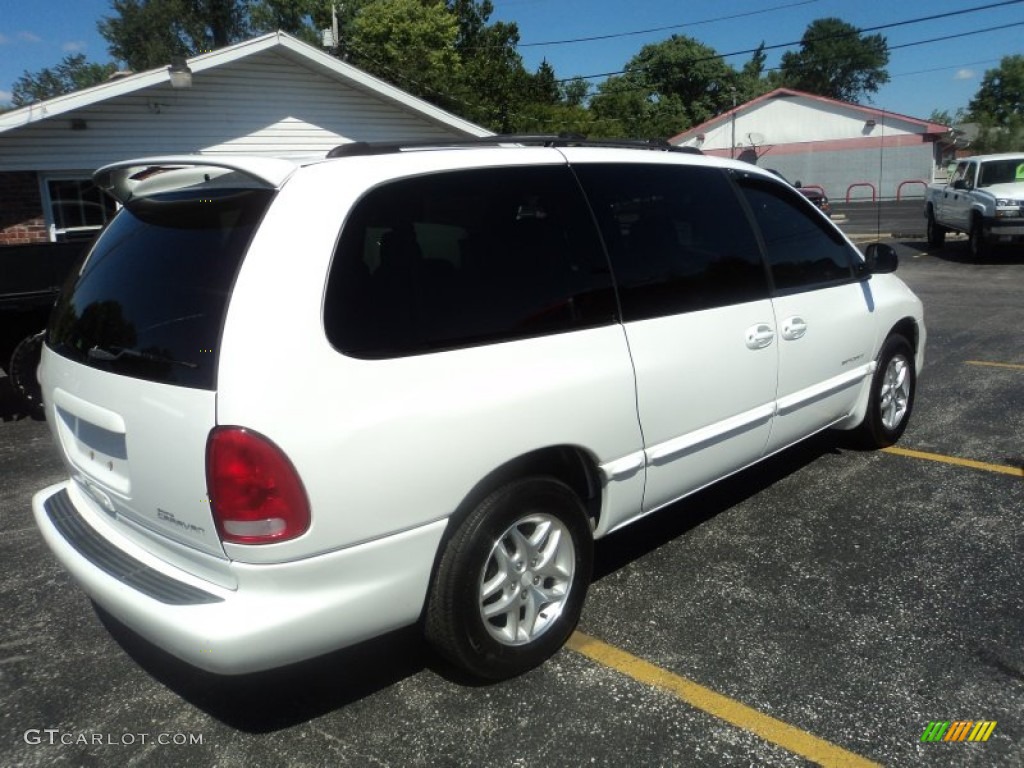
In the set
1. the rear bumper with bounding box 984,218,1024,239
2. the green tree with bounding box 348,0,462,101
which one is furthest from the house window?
the green tree with bounding box 348,0,462,101

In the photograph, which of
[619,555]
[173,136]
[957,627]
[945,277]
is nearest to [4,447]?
[619,555]

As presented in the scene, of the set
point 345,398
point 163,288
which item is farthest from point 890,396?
point 163,288

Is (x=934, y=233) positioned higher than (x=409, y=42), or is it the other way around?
(x=409, y=42)

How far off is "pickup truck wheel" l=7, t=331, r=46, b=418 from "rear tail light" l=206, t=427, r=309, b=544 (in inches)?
211

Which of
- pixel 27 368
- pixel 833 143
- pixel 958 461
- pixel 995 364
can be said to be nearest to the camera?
pixel 958 461

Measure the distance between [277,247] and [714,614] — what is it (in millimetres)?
2193

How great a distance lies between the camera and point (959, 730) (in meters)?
2.63

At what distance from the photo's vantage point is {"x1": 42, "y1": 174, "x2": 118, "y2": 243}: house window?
1272cm

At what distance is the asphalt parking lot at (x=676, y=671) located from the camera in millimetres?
2643

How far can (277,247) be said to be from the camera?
2385mm

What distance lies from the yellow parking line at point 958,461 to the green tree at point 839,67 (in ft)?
350

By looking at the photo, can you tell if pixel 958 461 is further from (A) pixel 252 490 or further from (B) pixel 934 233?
(B) pixel 934 233

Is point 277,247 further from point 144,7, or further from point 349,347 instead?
point 144,7

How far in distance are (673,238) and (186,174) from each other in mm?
1903
